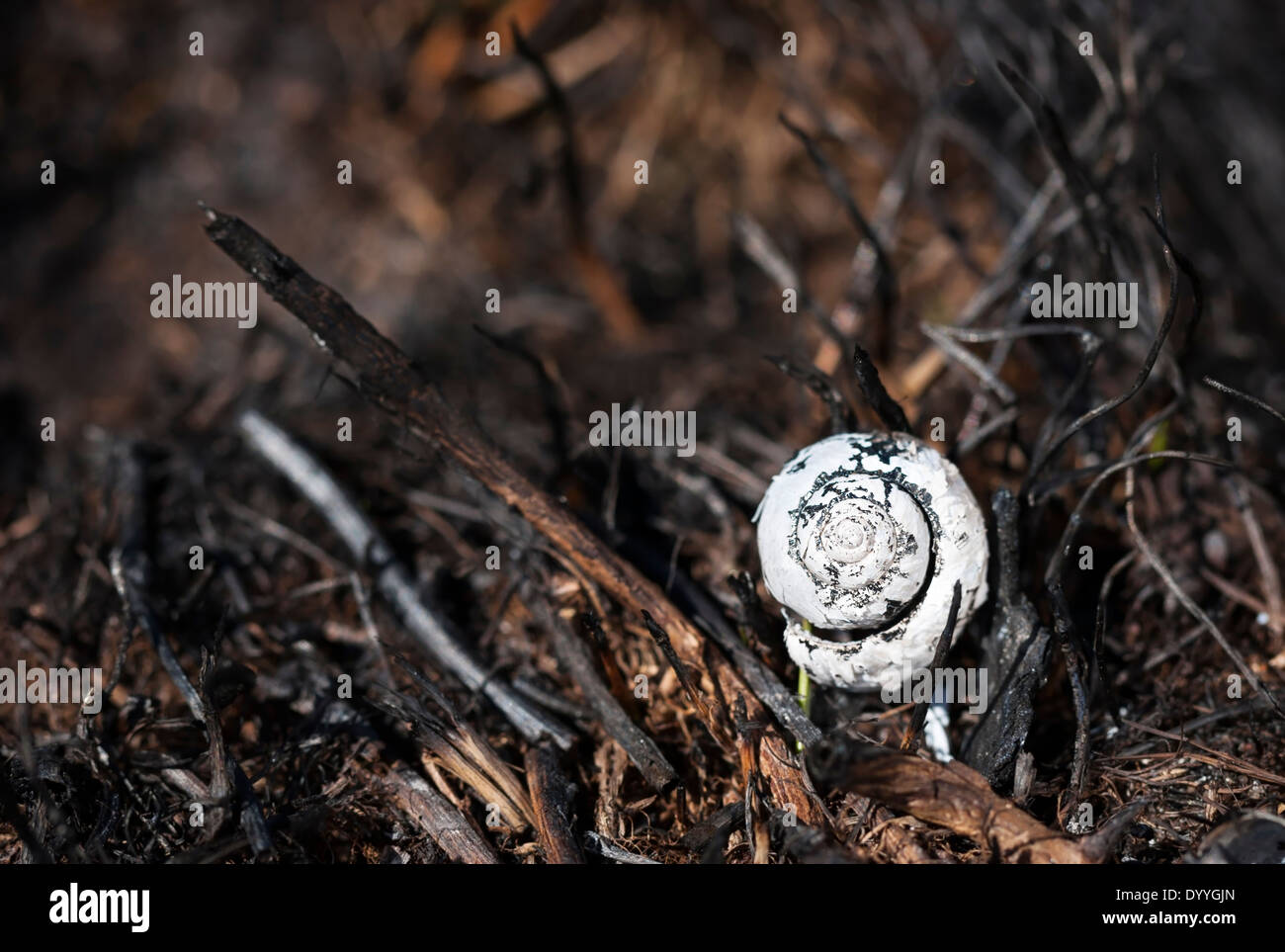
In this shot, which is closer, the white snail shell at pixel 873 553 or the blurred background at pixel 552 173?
the white snail shell at pixel 873 553

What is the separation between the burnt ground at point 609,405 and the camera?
6.31ft

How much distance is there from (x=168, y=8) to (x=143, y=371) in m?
1.92

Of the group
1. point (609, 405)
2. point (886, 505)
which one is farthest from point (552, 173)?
point (886, 505)

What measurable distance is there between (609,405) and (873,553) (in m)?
1.49

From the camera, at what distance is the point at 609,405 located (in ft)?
10.1

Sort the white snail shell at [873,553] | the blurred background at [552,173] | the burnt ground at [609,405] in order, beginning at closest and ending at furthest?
1. the white snail shell at [873,553]
2. the burnt ground at [609,405]
3. the blurred background at [552,173]

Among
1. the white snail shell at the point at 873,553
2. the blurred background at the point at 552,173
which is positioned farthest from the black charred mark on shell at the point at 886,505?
the blurred background at the point at 552,173

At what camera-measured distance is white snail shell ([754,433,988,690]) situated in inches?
70.2

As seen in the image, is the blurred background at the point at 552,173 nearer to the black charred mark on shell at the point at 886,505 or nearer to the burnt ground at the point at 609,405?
the burnt ground at the point at 609,405

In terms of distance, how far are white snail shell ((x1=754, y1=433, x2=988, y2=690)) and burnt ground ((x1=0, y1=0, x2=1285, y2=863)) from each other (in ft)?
0.44

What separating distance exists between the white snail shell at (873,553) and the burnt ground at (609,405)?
0.44ft

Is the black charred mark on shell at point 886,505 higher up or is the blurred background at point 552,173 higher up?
the blurred background at point 552,173

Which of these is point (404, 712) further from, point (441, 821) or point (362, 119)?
point (362, 119)
